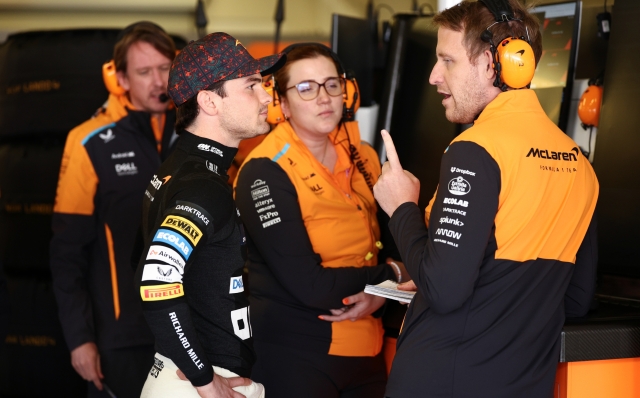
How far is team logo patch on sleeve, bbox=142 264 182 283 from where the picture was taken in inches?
60.1

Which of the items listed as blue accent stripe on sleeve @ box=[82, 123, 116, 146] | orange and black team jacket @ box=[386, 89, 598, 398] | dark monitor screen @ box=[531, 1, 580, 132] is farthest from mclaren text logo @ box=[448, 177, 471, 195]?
blue accent stripe on sleeve @ box=[82, 123, 116, 146]

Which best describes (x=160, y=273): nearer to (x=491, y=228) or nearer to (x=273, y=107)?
(x=491, y=228)

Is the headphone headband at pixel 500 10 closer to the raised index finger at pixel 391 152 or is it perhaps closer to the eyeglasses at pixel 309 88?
the raised index finger at pixel 391 152

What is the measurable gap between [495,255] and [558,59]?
1.36m

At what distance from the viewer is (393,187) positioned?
5.59 feet

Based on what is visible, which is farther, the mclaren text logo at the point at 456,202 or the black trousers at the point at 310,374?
the black trousers at the point at 310,374

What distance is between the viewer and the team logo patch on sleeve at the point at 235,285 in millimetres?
1716

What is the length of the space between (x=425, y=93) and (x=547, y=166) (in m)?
1.57

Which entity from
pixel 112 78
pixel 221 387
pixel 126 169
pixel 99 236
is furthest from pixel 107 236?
pixel 221 387

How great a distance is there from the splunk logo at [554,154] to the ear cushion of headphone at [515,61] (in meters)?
0.15

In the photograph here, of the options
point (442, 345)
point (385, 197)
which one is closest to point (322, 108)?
point (385, 197)

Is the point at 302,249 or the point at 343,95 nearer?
the point at 302,249

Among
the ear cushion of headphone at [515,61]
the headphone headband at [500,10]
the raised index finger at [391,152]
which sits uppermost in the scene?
the headphone headband at [500,10]

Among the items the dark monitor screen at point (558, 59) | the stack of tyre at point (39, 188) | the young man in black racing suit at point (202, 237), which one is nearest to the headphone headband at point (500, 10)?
the young man in black racing suit at point (202, 237)
